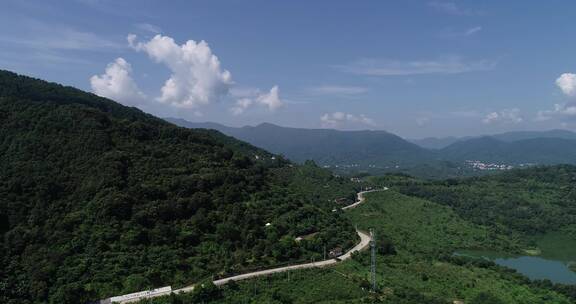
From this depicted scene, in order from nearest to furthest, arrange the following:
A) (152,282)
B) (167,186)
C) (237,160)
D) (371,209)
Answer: (152,282) → (167,186) → (237,160) → (371,209)

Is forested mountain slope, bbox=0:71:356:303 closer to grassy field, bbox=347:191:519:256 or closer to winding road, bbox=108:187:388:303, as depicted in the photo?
winding road, bbox=108:187:388:303

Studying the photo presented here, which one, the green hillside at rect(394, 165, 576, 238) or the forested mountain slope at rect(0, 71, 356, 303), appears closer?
the forested mountain slope at rect(0, 71, 356, 303)

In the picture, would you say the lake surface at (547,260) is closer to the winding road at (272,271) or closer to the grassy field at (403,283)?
the grassy field at (403,283)

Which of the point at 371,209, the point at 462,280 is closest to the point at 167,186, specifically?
the point at 462,280

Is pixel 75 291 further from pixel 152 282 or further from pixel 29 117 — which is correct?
pixel 29 117

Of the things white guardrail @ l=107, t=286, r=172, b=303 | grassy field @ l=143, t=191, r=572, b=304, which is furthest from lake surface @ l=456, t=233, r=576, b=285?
white guardrail @ l=107, t=286, r=172, b=303
